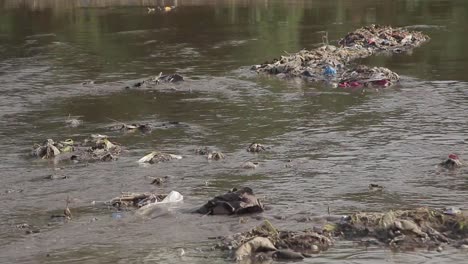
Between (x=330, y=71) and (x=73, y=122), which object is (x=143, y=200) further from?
(x=330, y=71)

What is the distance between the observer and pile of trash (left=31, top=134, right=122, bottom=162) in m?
12.4

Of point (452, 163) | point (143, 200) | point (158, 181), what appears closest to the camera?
point (143, 200)

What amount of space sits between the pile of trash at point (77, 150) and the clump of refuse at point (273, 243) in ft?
14.4

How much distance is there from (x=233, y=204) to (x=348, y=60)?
12.4m

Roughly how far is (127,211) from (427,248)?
3.45m

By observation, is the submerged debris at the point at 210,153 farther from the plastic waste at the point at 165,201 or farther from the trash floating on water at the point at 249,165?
the plastic waste at the point at 165,201

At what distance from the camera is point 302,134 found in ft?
44.1

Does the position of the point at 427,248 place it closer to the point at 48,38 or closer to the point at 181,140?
the point at 181,140

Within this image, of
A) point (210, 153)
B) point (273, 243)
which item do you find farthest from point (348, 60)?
point (273, 243)

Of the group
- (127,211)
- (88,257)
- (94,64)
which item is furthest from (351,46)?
(88,257)

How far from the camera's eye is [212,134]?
13.7m

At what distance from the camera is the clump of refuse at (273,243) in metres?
7.90

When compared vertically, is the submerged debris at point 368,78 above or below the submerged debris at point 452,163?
above

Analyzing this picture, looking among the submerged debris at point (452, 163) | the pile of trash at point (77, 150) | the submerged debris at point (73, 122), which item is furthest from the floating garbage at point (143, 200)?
the submerged debris at point (73, 122)
